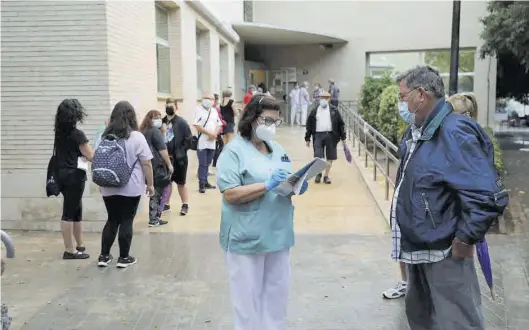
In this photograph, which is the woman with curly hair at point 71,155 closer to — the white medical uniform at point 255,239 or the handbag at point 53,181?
the handbag at point 53,181

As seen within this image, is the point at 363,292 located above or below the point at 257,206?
below

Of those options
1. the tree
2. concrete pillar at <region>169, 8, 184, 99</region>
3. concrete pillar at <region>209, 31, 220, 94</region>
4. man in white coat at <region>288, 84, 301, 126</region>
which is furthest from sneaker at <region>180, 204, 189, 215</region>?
man in white coat at <region>288, 84, 301, 126</region>

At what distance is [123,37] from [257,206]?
4718 mm

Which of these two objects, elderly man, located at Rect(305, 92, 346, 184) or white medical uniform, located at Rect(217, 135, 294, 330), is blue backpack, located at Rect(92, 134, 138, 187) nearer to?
white medical uniform, located at Rect(217, 135, 294, 330)

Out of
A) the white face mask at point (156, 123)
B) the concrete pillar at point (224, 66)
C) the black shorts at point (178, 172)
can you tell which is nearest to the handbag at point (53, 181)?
the white face mask at point (156, 123)

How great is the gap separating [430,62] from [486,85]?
9.19 ft

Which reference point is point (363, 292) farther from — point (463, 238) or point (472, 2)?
point (472, 2)

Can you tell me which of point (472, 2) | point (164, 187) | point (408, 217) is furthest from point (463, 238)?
point (472, 2)

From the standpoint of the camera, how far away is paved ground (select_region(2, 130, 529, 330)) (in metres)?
4.34

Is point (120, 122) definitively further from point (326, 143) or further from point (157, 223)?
point (326, 143)

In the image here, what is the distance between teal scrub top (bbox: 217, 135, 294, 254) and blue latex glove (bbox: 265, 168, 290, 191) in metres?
0.11

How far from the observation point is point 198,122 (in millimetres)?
9281

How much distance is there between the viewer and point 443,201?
2.85m

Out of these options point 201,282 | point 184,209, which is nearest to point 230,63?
point 184,209
